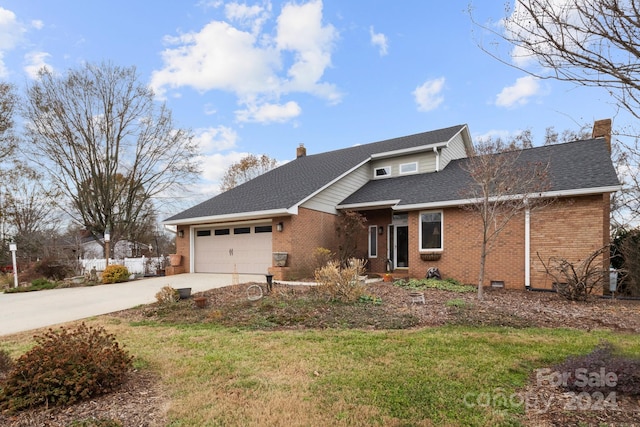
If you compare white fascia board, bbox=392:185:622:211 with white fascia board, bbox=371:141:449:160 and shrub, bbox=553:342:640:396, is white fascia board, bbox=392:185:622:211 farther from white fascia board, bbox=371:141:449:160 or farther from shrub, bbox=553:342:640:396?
shrub, bbox=553:342:640:396

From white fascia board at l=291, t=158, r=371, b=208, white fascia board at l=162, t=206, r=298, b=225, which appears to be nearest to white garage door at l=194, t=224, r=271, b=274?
white fascia board at l=162, t=206, r=298, b=225

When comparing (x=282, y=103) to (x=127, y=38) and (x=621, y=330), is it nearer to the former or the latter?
(x=127, y=38)

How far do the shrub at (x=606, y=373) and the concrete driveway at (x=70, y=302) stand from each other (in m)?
9.13

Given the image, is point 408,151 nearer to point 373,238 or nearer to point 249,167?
point 373,238

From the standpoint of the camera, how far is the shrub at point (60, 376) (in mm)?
3373

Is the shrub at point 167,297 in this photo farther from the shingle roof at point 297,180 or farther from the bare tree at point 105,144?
the bare tree at point 105,144

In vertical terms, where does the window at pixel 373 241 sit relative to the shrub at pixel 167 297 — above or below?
above

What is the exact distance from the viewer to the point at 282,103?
19.3 m

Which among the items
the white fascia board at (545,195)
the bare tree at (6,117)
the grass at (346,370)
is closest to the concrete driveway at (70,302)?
the grass at (346,370)

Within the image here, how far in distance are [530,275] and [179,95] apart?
1495 cm

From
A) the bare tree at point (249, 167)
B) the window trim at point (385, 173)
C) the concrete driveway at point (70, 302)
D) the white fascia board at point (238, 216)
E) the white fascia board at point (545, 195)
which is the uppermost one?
the bare tree at point (249, 167)

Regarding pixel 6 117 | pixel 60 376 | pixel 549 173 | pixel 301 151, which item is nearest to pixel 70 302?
pixel 60 376

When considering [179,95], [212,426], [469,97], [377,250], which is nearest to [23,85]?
[179,95]

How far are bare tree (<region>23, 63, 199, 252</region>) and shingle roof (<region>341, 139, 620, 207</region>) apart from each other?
13617 millimetres
